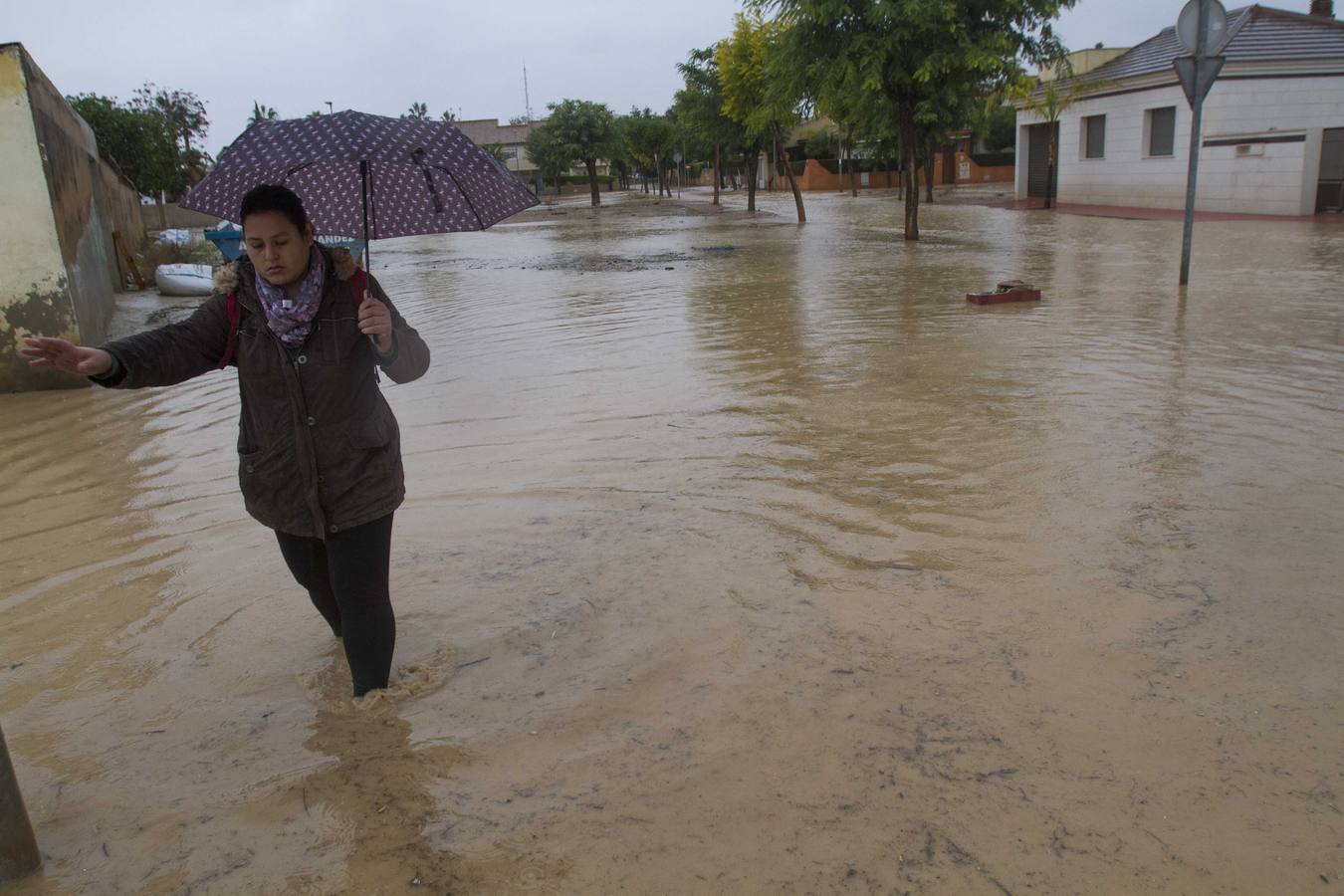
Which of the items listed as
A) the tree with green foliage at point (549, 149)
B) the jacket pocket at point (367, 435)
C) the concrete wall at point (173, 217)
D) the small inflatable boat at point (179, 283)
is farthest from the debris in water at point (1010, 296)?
the tree with green foliage at point (549, 149)

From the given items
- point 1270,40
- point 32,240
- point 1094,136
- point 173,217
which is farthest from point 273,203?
point 173,217

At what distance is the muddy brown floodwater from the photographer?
2.41 meters

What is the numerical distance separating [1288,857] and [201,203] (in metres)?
3.64

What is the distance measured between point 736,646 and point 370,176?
211 centimetres

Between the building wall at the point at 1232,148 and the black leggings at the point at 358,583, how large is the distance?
22.7 meters

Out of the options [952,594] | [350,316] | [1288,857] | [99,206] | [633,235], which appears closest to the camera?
[1288,857]

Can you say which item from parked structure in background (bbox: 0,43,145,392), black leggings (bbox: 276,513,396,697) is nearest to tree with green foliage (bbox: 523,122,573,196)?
parked structure in background (bbox: 0,43,145,392)

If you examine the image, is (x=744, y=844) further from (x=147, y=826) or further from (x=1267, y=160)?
(x=1267, y=160)

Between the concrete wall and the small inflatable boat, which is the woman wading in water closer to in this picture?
the small inflatable boat

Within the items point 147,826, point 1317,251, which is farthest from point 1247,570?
point 1317,251

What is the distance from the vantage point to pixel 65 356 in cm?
245

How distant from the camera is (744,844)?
7.88ft

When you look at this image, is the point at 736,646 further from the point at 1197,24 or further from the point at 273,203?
the point at 1197,24

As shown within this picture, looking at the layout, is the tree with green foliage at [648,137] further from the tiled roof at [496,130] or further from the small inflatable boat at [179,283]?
the small inflatable boat at [179,283]
